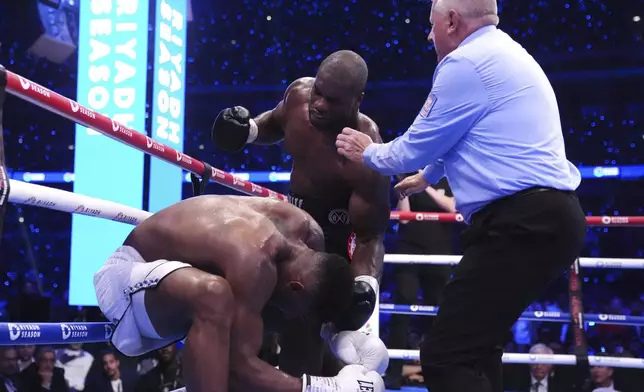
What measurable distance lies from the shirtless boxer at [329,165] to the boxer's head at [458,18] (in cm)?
43

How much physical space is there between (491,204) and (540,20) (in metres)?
8.00

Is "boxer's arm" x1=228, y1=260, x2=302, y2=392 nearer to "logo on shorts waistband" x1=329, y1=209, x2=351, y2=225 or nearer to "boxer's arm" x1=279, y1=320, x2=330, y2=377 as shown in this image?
"boxer's arm" x1=279, y1=320, x2=330, y2=377

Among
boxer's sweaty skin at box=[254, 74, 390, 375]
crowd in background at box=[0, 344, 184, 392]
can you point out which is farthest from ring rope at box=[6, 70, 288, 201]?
crowd in background at box=[0, 344, 184, 392]

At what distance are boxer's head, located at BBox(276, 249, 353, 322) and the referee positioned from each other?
0.21 m

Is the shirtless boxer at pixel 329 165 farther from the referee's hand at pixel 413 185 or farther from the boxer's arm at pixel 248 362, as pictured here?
the boxer's arm at pixel 248 362

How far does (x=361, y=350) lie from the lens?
165 cm

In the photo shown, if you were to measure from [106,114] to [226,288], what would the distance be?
3148mm

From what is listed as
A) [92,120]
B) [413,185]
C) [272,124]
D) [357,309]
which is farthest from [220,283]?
[272,124]

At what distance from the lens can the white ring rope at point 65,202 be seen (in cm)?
151

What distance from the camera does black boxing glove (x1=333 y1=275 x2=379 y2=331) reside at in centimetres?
168

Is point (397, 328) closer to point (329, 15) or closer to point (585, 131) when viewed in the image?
point (585, 131)

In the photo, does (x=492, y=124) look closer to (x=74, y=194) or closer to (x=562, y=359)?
(x=74, y=194)

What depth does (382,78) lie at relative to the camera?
9.73 metres

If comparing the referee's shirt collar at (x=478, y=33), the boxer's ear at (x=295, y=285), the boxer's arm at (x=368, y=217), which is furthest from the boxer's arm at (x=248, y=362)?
the referee's shirt collar at (x=478, y=33)
